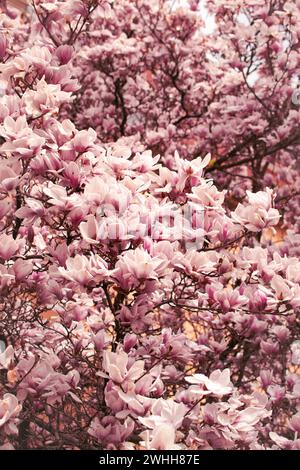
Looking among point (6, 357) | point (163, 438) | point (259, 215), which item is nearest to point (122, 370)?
point (163, 438)

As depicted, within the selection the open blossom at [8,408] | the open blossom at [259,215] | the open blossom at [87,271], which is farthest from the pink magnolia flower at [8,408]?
the open blossom at [259,215]

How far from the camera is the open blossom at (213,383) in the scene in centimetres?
145

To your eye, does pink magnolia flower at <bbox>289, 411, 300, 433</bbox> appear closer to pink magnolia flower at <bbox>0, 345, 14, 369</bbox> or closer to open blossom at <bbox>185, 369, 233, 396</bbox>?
open blossom at <bbox>185, 369, 233, 396</bbox>

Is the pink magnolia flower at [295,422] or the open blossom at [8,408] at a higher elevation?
the open blossom at [8,408]

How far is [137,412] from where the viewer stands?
4.83ft

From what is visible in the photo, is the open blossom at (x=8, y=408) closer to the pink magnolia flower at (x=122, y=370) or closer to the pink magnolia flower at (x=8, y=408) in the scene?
the pink magnolia flower at (x=8, y=408)

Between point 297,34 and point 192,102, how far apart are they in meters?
1.29

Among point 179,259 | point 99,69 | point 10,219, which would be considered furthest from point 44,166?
point 99,69

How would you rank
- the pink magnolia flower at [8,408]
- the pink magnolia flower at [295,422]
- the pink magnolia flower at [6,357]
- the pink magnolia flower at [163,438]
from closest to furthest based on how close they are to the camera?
the pink magnolia flower at [163,438] → the pink magnolia flower at [8,408] → the pink magnolia flower at [6,357] → the pink magnolia flower at [295,422]

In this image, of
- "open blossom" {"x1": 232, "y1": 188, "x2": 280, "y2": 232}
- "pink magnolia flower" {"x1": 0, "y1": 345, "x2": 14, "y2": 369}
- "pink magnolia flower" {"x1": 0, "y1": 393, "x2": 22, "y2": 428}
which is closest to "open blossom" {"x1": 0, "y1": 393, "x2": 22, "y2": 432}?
"pink magnolia flower" {"x1": 0, "y1": 393, "x2": 22, "y2": 428}

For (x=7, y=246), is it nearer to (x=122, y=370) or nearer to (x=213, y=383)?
→ (x=122, y=370)

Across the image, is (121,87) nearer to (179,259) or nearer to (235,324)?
Answer: (235,324)

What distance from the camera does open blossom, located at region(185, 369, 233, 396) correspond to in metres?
1.45

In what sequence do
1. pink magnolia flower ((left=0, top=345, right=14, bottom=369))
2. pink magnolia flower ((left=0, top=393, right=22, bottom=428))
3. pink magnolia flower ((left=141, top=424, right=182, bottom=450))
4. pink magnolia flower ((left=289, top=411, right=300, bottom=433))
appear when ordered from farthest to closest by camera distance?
pink magnolia flower ((left=289, top=411, right=300, bottom=433)), pink magnolia flower ((left=0, top=345, right=14, bottom=369)), pink magnolia flower ((left=0, top=393, right=22, bottom=428)), pink magnolia flower ((left=141, top=424, right=182, bottom=450))
